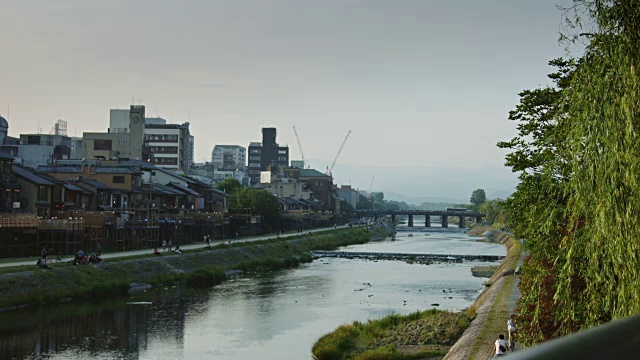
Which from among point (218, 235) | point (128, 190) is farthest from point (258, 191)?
point (128, 190)

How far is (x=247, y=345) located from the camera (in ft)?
119

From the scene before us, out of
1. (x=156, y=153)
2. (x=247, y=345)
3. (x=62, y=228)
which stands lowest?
(x=247, y=345)

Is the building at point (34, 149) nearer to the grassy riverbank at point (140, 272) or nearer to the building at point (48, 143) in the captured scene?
the building at point (48, 143)

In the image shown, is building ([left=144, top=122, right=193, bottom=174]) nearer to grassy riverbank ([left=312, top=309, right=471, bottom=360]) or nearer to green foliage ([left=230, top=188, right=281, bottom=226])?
green foliage ([left=230, top=188, right=281, bottom=226])

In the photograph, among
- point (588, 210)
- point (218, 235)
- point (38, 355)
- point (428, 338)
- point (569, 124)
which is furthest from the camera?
point (218, 235)

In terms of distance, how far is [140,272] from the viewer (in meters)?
59.2

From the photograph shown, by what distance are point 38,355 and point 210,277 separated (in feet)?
105

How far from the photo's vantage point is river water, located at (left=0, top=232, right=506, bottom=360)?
3472cm

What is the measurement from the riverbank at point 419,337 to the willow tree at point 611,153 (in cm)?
1714

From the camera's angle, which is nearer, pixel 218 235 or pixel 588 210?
pixel 588 210

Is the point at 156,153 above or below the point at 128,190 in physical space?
above

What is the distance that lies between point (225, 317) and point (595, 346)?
43473 millimetres

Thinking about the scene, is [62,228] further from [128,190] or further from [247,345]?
[247,345]

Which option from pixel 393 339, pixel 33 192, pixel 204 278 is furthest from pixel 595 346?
pixel 33 192
